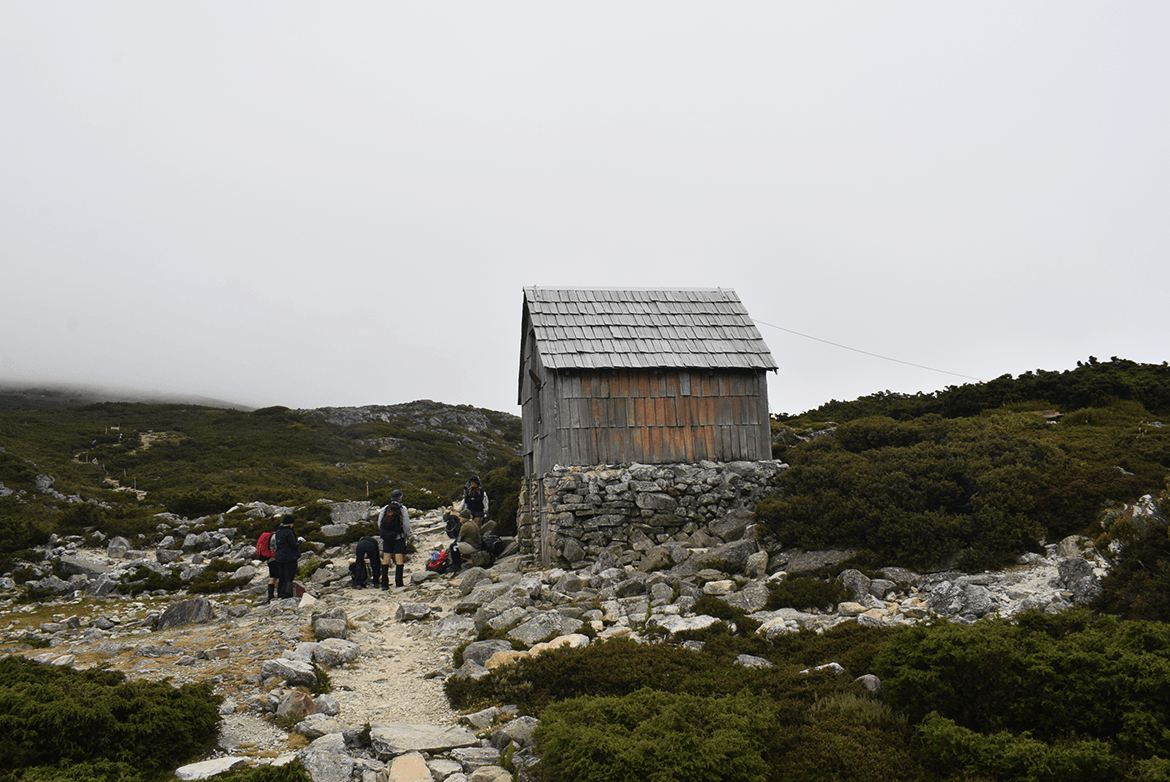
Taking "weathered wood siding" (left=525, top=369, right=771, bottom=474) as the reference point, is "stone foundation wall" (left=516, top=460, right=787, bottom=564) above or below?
below

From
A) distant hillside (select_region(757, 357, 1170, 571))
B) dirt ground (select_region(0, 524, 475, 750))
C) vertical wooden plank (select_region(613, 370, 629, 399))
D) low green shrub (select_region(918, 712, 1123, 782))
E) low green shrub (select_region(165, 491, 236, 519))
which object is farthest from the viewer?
low green shrub (select_region(165, 491, 236, 519))

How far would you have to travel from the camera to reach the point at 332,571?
17.8m

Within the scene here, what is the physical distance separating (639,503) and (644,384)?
2904 mm

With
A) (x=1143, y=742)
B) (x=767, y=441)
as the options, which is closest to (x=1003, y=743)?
(x=1143, y=742)

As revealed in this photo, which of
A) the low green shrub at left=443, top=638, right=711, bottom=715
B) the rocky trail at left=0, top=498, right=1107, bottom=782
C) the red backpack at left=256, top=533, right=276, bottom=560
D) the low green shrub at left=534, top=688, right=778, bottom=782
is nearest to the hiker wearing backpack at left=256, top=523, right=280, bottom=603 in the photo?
the red backpack at left=256, top=533, right=276, bottom=560

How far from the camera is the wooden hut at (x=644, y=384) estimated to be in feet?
53.6

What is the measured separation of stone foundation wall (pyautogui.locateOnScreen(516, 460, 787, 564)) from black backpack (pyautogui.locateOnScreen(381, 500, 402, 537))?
3397mm

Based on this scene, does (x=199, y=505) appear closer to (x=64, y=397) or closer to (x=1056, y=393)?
(x=1056, y=393)

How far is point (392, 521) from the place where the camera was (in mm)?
15984

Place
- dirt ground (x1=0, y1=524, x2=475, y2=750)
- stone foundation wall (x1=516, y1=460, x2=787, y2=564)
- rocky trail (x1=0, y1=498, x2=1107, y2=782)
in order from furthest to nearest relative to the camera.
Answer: stone foundation wall (x1=516, y1=460, x2=787, y2=564)
dirt ground (x1=0, y1=524, x2=475, y2=750)
rocky trail (x1=0, y1=498, x2=1107, y2=782)

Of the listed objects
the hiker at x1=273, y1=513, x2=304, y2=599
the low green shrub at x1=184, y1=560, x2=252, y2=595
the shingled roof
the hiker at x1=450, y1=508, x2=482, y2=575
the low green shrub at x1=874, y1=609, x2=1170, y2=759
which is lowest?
the low green shrub at x1=184, y1=560, x2=252, y2=595

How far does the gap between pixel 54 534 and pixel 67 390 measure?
3101 inches

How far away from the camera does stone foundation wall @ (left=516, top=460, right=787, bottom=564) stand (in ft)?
50.3

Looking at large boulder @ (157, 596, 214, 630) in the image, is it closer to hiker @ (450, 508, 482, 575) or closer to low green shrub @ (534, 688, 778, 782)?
hiker @ (450, 508, 482, 575)
